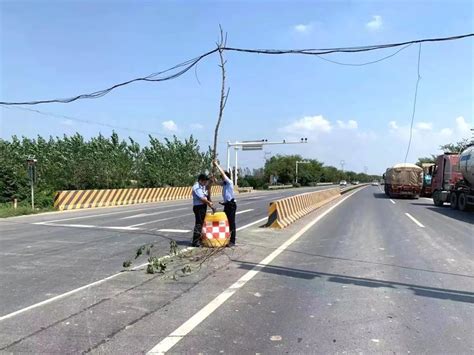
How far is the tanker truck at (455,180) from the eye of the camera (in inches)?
939

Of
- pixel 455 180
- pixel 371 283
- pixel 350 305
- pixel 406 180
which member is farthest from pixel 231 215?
pixel 406 180

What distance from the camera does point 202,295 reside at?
22.6 feet

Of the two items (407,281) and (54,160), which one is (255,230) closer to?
(407,281)

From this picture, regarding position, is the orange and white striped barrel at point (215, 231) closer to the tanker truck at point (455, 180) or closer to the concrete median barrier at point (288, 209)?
the concrete median barrier at point (288, 209)

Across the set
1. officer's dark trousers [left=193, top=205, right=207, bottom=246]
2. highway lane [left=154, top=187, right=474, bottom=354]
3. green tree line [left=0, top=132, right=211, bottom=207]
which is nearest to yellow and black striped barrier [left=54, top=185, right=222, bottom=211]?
green tree line [left=0, top=132, right=211, bottom=207]

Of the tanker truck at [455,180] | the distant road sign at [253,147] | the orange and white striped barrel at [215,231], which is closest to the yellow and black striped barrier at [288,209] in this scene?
the orange and white striped barrel at [215,231]

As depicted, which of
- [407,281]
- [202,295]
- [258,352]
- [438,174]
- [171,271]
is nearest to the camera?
[258,352]

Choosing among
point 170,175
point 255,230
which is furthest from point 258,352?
point 170,175

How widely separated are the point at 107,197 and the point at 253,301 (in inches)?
1096

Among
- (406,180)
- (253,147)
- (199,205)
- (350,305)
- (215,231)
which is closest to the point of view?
(350,305)

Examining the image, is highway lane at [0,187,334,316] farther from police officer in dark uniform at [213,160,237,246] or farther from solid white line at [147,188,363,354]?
solid white line at [147,188,363,354]

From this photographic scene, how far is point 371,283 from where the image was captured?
7699 mm

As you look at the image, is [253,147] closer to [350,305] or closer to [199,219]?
[199,219]

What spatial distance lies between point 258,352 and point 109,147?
174 feet
